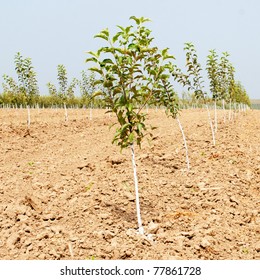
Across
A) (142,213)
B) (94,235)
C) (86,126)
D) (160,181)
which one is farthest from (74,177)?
(86,126)

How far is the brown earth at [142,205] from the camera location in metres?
9.19

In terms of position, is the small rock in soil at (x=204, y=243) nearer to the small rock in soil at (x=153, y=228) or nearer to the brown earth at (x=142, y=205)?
the brown earth at (x=142, y=205)

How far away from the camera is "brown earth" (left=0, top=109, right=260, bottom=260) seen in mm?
9188

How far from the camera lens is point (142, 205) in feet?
39.2

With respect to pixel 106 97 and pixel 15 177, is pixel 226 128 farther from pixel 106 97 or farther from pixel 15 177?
pixel 106 97

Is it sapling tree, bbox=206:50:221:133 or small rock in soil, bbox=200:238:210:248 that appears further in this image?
sapling tree, bbox=206:50:221:133

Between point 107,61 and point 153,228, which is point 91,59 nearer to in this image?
point 107,61

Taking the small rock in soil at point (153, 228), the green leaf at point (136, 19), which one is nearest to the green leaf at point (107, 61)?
the green leaf at point (136, 19)

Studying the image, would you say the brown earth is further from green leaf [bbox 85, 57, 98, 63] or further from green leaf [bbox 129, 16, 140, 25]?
green leaf [bbox 129, 16, 140, 25]

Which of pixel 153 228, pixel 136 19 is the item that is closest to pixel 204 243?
pixel 153 228

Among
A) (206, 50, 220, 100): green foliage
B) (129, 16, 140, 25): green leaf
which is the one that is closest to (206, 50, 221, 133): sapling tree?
(206, 50, 220, 100): green foliage

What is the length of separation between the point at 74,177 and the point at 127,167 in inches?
96.0
